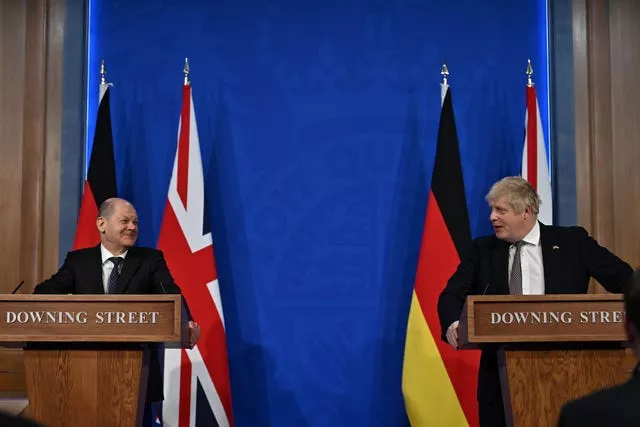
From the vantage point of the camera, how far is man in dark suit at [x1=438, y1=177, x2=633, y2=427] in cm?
400

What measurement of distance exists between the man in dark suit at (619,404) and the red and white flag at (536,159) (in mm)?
3675

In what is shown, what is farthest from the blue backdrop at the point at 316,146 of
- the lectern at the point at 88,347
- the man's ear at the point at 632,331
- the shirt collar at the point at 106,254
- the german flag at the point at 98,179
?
the man's ear at the point at 632,331

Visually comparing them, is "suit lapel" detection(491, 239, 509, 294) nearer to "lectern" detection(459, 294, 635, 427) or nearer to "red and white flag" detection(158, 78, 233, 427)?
"lectern" detection(459, 294, 635, 427)

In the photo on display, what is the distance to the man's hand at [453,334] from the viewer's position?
3824mm

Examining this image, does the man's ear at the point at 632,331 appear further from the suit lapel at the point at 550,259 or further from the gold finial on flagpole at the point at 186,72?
the gold finial on flagpole at the point at 186,72

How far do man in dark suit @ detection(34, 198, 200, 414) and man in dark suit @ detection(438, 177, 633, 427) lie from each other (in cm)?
129

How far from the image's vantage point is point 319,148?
5.70m

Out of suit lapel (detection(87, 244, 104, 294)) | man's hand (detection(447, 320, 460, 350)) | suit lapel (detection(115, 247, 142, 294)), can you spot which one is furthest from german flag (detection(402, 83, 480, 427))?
suit lapel (detection(87, 244, 104, 294))

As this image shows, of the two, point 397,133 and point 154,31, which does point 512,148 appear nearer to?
point 397,133

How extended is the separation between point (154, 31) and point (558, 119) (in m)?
2.48

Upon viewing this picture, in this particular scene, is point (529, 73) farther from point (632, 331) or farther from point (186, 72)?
point (632, 331)

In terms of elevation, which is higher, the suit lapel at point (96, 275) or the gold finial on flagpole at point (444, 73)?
the gold finial on flagpole at point (444, 73)

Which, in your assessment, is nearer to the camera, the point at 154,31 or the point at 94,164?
the point at 94,164


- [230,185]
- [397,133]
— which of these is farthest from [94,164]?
[397,133]
